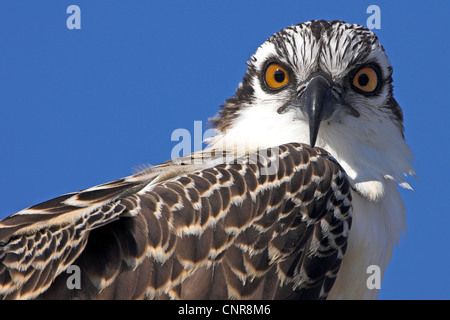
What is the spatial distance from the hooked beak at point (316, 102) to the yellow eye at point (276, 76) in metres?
0.39

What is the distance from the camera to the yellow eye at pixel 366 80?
806 cm

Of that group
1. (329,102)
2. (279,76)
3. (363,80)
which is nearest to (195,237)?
(329,102)

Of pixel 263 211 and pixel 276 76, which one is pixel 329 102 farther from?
pixel 263 211

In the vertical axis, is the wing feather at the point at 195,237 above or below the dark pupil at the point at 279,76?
below

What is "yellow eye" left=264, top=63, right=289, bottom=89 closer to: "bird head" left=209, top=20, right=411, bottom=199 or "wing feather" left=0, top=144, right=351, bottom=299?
"bird head" left=209, top=20, right=411, bottom=199

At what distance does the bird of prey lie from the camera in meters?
6.21

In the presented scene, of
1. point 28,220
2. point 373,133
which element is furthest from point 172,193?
point 373,133

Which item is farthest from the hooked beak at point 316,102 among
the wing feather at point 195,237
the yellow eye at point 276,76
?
the wing feather at point 195,237

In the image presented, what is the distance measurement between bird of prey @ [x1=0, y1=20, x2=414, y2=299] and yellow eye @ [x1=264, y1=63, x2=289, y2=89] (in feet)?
0.06

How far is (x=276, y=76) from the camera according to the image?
8.19 metres

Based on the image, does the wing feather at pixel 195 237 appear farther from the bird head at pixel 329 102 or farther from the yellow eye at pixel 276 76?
the yellow eye at pixel 276 76

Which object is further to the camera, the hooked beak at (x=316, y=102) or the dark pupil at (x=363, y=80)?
the dark pupil at (x=363, y=80)

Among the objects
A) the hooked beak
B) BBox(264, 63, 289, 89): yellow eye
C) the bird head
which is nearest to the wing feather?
the hooked beak
